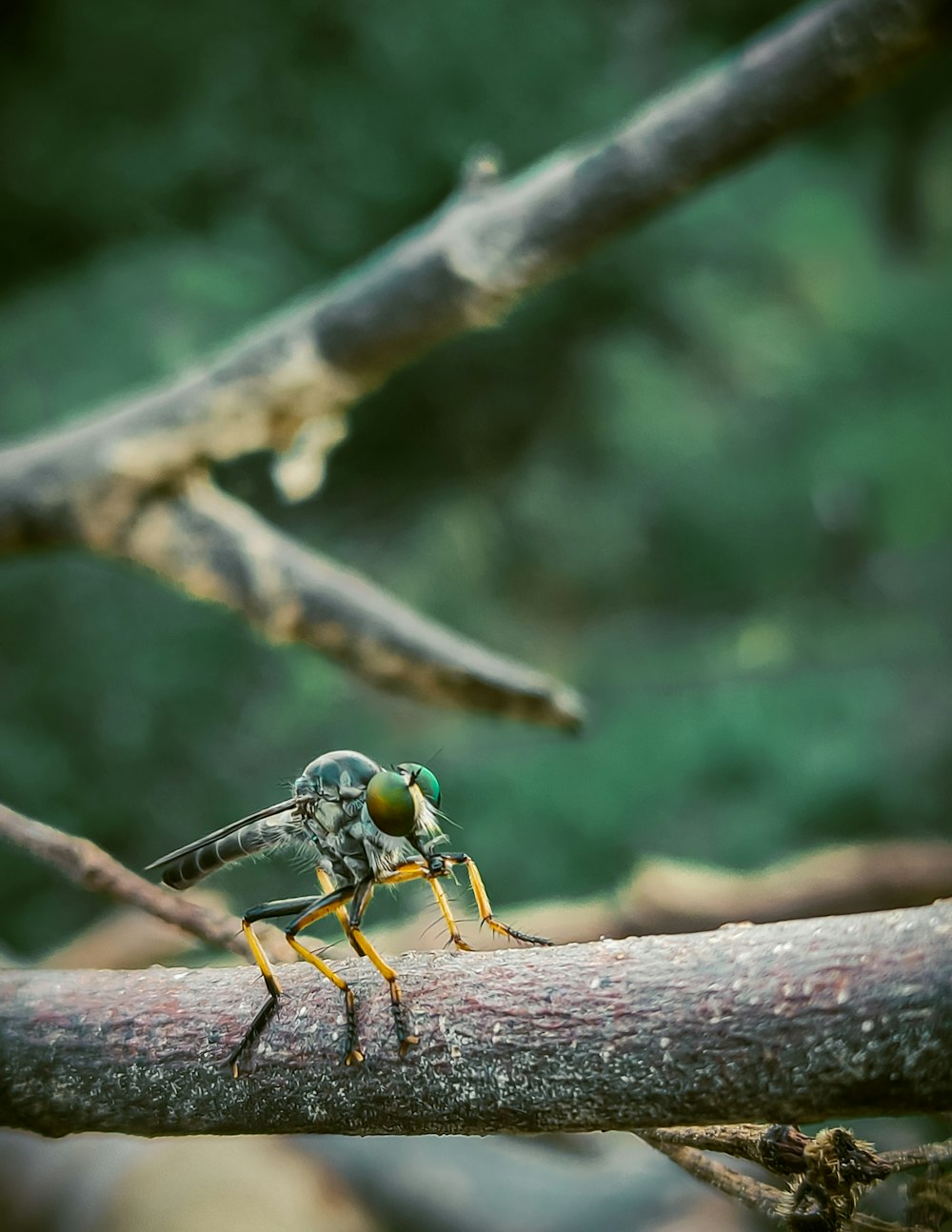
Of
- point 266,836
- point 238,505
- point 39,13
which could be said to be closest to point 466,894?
point 266,836

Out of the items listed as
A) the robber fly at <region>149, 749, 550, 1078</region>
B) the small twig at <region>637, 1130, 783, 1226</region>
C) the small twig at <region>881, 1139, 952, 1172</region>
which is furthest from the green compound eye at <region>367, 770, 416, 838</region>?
the small twig at <region>881, 1139, 952, 1172</region>

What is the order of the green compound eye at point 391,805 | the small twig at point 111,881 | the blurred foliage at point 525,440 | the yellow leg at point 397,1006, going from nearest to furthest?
the yellow leg at point 397,1006 < the green compound eye at point 391,805 < the small twig at point 111,881 < the blurred foliage at point 525,440

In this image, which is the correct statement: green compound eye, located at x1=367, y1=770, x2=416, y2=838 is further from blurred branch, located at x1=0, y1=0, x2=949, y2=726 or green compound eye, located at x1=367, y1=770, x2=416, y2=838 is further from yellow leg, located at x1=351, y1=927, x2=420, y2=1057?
blurred branch, located at x1=0, y1=0, x2=949, y2=726

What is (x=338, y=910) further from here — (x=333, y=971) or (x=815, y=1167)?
(x=815, y=1167)

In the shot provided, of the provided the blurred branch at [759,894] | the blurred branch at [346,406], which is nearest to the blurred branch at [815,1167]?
the blurred branch at [346,406]

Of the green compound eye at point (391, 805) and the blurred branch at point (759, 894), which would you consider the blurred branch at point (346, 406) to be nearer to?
the blurred branch at point (759, 894)
